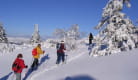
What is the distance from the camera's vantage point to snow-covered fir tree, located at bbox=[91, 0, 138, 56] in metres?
19.7

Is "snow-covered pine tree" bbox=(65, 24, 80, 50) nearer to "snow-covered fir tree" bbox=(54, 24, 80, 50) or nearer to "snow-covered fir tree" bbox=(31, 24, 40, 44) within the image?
"snow-covered fir tree" bbox=(54, 24, 80, 50)

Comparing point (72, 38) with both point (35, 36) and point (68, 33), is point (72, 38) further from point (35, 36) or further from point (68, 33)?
point (35, 36)

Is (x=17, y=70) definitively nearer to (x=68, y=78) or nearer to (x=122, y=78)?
(x=68, y=78)

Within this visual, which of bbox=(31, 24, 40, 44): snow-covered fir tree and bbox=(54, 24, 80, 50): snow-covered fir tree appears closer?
bbox=(54, 24, 80, 50): snow-covered fir tree

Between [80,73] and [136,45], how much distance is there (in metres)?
9.03

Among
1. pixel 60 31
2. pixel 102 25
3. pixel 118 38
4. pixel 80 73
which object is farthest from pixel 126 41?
pixel 60 31

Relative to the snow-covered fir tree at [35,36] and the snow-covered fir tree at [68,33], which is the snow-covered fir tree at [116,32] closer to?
the snow-covered fir tree at [68,33]

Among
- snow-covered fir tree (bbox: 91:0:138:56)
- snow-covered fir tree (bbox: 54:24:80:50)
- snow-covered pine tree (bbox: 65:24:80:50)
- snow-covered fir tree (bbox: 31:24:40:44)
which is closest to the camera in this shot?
snow-covered fir tree (bbox: 91:0:138:56)

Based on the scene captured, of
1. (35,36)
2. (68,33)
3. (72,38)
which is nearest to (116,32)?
(72,38)

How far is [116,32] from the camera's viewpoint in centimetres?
1978

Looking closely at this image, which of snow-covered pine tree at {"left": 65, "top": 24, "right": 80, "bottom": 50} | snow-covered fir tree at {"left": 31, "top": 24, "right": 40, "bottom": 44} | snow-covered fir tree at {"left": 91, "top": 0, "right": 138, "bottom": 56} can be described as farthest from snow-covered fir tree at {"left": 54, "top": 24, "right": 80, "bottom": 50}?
snow-covered fir tree at {"left": 91, "top": 0, "right": 138, "bottom": 56}

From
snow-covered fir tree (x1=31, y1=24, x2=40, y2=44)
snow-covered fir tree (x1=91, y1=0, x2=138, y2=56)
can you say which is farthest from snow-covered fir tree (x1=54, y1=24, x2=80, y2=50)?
snow-covered fir tree (x1=91, y1=0, x2=138, y2=56)

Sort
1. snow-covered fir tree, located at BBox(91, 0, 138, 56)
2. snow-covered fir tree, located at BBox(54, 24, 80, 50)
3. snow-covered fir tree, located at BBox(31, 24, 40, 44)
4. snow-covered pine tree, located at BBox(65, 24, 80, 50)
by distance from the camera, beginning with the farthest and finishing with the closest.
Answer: snow-covered fir tree, located at BBox(31, 24, 40, 44), snow-covered fir tree, located at BBox(54, 24, 80, 50), snow-covered pine tree, located at BBox(65, 24, 80, 50), snow-covered fir tree, located at BBox(91, 0, 138, 56)

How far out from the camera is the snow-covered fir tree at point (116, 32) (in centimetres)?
1968
